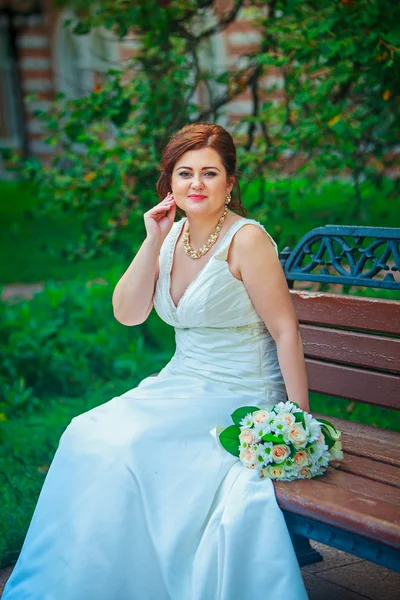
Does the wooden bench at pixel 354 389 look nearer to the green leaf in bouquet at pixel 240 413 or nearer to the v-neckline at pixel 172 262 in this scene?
the green leaf in bouquet at pixel 240 413

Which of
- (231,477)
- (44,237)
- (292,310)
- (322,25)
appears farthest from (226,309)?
(44,237)

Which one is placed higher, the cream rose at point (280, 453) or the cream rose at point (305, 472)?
the cream rose at point (280, 453)

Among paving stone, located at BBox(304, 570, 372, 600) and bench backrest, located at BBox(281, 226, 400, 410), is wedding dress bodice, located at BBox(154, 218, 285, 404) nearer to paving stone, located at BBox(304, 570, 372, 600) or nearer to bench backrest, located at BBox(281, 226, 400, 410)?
bench backrest, located at BBox(281, 226, 400, 410)

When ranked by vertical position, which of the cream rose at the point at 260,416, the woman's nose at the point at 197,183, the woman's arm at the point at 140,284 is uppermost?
the woman's nose at the point at 197,183

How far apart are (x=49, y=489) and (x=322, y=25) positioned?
2716 millimetres

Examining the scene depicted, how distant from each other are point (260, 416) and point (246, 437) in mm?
81

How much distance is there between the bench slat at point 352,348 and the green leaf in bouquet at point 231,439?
29.8 inches

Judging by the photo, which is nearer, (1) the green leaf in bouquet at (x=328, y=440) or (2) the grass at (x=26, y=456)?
(1) the green leaf in bouquet at (x=328, y=440)

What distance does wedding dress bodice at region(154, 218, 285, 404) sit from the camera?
3145 millimetres

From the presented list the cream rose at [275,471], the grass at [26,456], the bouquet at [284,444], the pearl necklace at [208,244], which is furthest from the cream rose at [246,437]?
the grass at [26,456]

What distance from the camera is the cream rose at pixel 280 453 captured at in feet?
8.90

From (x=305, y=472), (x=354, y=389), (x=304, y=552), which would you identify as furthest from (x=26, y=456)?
(x=305, y=472)

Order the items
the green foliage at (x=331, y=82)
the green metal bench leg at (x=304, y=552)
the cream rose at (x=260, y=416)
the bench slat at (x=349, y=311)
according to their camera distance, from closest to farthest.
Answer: the cream rose at (x=260, y=416) → the bench slat at (x=349, y=311) → the green metal bench leg at (x=304, y=552) → the green foliage at (x=331, y=82)

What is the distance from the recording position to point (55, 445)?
4.85 metres
